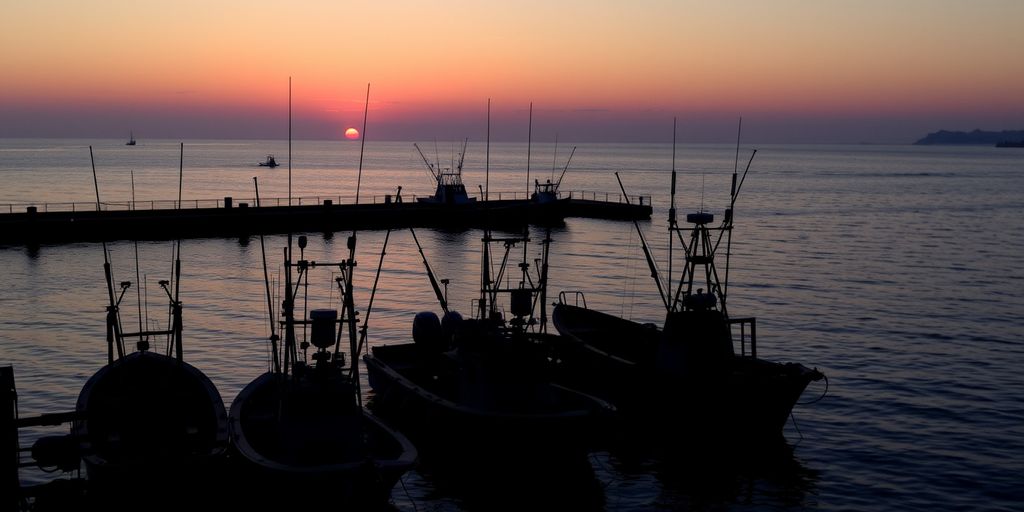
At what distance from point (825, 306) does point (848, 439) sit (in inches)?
971

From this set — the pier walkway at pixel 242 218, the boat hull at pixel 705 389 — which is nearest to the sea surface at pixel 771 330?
the boat hull at pixel 705 389

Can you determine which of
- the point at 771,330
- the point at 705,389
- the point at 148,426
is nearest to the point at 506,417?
the point at 705,389

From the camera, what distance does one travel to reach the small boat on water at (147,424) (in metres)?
19.8

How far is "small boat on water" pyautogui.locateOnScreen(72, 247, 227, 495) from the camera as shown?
19797 mm

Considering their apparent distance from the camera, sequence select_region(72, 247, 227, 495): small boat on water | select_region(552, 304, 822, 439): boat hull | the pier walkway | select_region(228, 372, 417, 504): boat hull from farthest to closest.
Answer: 1. the pier walkway
2. select_region(552, 304, 822, 439): boat hull
3. select_region(72, 247, 227, 495): small boat on water
4. select_region(228, 372, 417, 504): boat hull

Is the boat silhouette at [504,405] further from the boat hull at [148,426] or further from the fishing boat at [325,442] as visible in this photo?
the boat hull at [148,426]

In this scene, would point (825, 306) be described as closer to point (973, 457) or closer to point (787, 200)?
point (973, 457)

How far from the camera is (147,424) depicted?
21500 millimetres

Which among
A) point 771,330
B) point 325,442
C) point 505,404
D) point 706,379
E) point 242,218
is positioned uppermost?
point 242,218

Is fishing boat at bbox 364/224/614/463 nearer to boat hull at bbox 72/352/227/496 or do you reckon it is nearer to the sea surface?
the sea surface

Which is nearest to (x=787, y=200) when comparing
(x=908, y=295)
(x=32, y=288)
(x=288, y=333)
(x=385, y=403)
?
(x=908, y=295)

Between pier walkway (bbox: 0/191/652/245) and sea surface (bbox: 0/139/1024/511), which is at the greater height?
pier walkway (bbox: 0/191/652/245)

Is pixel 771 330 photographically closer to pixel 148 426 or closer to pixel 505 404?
pixel 505 404

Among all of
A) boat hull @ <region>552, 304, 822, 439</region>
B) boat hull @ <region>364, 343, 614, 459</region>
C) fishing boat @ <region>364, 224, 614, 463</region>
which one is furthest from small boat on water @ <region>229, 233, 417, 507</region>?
boat hull @ <region>552, 304, 822, 439</region>
